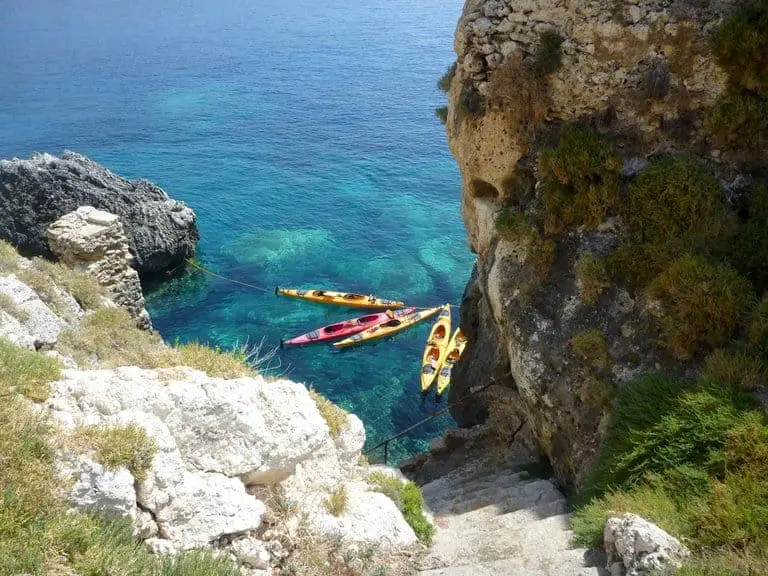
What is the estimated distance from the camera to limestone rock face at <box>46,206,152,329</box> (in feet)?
68.2

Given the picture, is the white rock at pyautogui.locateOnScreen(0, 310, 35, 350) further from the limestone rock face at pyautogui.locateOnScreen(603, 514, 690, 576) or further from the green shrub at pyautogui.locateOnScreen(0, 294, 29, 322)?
the limestone rock face at pyautogui.locateOnScreen(603, 514, 690, 576)

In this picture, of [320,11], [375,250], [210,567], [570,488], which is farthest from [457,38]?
[320,11]

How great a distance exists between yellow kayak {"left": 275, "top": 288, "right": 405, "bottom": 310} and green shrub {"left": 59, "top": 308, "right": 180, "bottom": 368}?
1259 cm

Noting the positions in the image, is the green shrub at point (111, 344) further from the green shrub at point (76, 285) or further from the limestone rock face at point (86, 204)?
the limestone rock face at point (86, 204)

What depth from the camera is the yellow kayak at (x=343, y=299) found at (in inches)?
1130

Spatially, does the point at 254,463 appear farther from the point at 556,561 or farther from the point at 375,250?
the point at 375,250

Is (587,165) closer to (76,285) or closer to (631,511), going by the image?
(631,511)

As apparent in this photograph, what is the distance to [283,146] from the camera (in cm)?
4491

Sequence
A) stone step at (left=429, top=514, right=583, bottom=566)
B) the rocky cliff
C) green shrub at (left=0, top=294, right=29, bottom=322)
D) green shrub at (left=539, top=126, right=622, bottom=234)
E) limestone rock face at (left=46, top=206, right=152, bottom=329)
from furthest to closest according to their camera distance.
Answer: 1. limestone rock face at (left=46, top=206, right=152, bottom=329)
2. green shrub at (left=0, top=294, right=29, bottom=322)
3. green shrub at (left=539, top=126, right=622, bottom=234)
4. the rocky cliff
5. stone step at (left=429, top=514, right=583, bottom=566)

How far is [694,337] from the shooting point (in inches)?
389

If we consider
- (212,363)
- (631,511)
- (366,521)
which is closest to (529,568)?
(631,511)

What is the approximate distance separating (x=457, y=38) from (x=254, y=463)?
925cm

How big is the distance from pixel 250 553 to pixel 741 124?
34.7 feet

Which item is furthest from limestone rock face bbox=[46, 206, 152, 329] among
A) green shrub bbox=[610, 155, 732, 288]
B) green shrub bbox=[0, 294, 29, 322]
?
green shrub bbox=[610, 155, 732, 288]
